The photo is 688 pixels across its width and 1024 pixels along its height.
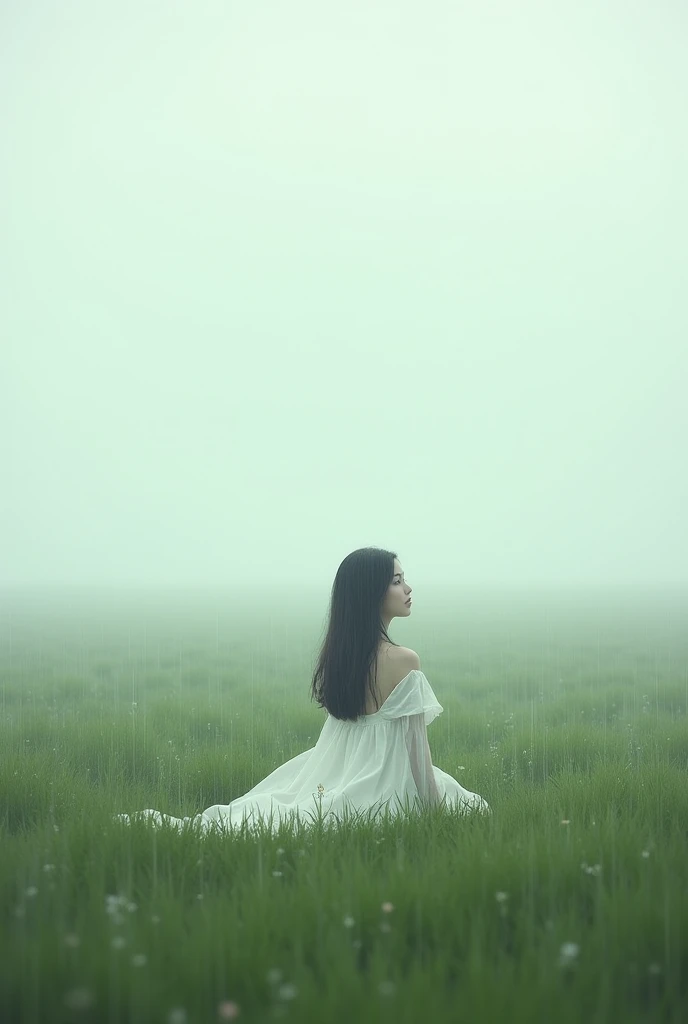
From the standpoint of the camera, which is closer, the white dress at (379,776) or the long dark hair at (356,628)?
the white dress at (379,776)

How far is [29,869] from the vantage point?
12.1 feet

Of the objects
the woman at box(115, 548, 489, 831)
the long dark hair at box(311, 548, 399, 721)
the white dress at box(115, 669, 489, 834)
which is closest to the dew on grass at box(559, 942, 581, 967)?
→ the white dress at box(115, 669, 489, 834)

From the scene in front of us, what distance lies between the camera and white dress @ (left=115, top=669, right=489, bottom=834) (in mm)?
5145

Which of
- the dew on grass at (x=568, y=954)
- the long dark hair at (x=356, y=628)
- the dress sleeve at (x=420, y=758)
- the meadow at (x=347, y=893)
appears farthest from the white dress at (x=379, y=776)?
the dew on grass at (x=568, y=954)

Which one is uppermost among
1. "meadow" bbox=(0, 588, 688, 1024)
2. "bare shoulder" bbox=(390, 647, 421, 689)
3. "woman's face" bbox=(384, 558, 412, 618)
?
"woman's face" bbox=(384, 558, 412, 618)

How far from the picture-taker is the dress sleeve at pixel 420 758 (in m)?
5.23

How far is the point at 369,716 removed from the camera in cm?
548

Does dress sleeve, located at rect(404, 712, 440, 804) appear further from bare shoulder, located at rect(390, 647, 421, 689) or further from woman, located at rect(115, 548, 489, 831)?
bare shoulder, located at rect(390, 647, 421, 689)

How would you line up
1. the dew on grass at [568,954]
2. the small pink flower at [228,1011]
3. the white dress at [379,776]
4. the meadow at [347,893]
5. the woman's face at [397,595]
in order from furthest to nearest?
1. the woman's face at [397,595]
2. the white dress at [379,776]
3. the dew on grass at [568,954]
4. the meadow at [347,893]
5. the small pink flower at [228,1011]

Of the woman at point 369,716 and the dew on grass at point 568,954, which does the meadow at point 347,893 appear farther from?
the woman at point 369,716

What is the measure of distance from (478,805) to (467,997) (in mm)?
2646

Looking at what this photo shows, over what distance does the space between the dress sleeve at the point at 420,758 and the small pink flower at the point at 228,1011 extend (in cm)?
279

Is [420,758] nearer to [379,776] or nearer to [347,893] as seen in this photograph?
[379,776]

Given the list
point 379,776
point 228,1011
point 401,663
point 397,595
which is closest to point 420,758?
point 379,776
